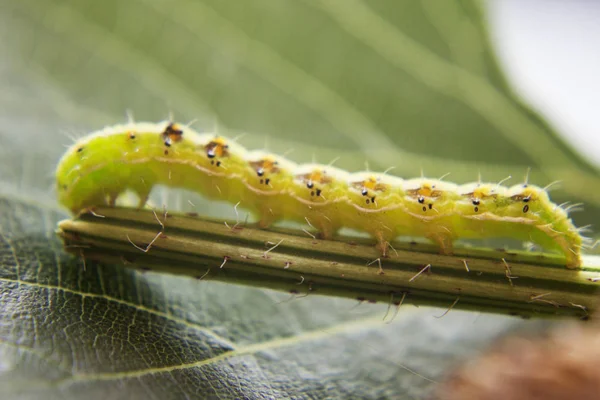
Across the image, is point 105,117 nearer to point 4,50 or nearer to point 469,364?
point 4,50

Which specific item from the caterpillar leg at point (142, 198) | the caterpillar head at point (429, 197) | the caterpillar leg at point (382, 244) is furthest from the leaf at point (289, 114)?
the caterpillar head at point (429, 197)

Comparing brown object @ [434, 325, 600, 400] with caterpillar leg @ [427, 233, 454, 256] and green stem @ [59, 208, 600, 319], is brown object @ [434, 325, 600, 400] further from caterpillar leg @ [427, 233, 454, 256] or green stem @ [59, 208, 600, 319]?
caterpillar leg @ [427, 233, 454, 256]

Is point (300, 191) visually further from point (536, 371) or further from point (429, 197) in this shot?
point (536, 371)

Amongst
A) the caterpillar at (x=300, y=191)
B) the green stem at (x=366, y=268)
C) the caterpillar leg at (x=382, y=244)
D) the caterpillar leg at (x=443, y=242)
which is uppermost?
the caterpillar at (x=300, y=191)

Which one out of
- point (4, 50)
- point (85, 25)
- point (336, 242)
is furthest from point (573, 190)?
point (4, 50)

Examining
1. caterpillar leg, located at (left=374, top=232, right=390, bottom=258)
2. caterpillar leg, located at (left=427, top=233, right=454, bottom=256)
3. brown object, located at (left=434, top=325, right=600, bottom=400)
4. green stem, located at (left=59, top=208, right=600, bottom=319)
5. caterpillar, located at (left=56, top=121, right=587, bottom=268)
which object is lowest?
brown object, located at (left=434, top=325, right=600, bottom=400)

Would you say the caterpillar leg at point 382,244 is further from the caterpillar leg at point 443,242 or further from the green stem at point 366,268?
the caterpillar leg at point 443,242

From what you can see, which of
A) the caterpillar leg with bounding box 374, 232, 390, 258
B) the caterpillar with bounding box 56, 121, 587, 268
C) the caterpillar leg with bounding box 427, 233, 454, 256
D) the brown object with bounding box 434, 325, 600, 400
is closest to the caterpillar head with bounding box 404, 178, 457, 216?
the caterpillar with bounding box 56, 121, 587, 268
